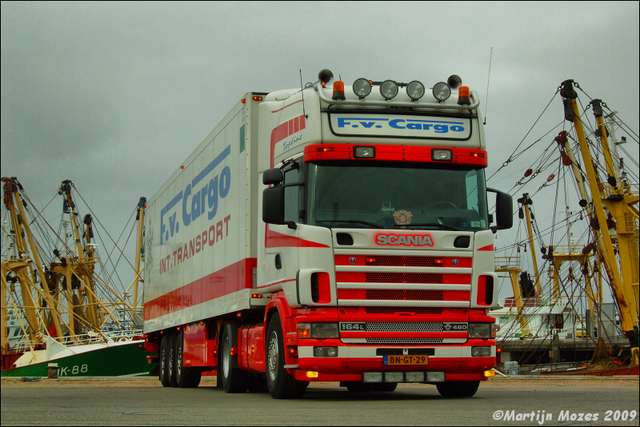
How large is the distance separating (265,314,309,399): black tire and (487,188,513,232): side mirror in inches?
129

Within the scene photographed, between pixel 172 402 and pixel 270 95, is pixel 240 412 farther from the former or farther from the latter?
pixel 270 95

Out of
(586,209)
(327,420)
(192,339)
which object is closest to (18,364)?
(586,209)

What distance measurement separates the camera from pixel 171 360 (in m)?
20.3

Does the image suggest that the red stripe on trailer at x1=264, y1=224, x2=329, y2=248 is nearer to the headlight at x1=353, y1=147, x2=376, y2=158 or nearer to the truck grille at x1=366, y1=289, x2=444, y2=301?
the truck grille at x1=366, y1=289, x2=444, y2=301

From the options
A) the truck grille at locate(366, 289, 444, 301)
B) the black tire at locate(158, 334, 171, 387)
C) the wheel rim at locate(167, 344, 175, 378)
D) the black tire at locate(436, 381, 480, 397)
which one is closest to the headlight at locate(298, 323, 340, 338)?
the truck grille at locate(366, 289, 444, 301)

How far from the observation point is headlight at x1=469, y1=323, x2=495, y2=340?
38.0ft

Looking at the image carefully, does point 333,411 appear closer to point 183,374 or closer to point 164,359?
point 183,374

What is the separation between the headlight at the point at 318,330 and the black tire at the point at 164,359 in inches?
406

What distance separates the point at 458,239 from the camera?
11422 mm

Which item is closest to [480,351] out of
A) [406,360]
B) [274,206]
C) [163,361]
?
[406,360]

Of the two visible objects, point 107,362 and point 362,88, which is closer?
point 362,88

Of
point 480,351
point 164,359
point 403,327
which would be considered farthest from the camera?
point 164,359

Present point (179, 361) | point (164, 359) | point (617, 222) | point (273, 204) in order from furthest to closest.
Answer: point (617, 222) < point (164, 359) < point (179, 361) < point (273, 204)

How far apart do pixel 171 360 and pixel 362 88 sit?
10615mm
